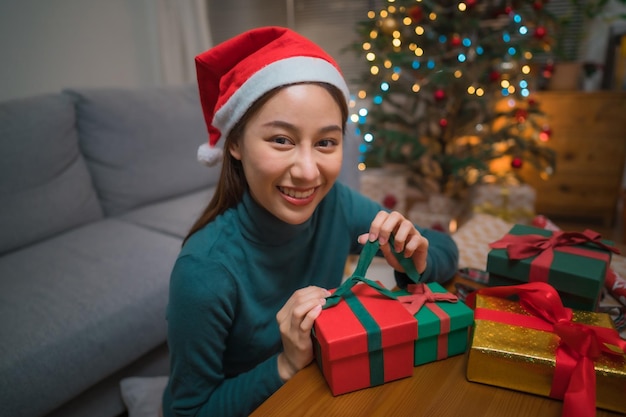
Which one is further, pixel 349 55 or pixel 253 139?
pixel 349 55

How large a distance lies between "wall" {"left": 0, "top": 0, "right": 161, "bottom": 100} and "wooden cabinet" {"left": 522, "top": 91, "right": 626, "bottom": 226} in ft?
8.61

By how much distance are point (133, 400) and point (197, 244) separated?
764 millimetres

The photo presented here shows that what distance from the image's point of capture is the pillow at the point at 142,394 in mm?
1205

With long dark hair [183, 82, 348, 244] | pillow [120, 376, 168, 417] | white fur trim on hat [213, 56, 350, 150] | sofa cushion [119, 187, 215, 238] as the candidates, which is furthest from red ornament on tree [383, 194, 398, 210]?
white fur trim on hat [213, 56, 350, 150]

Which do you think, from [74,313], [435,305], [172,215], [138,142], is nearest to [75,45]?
[138,142]

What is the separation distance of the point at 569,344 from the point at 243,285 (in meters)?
0.52

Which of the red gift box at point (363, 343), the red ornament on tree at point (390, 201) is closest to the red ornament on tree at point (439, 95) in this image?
the red ornament on tree at point (390, 201)

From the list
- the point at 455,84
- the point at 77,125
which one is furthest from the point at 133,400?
the point at 455,84

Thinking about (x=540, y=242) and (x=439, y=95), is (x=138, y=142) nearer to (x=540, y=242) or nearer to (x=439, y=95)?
(x=439, y=95)

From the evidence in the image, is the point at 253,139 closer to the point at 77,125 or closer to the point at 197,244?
the point at 197,244

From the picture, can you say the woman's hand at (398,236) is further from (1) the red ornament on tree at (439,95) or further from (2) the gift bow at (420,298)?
(1) the red ornament on tree at (439,95)

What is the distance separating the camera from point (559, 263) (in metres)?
0.77

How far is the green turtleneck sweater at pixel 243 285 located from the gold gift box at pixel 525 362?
0.24 metres

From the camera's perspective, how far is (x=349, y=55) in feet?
10.7
